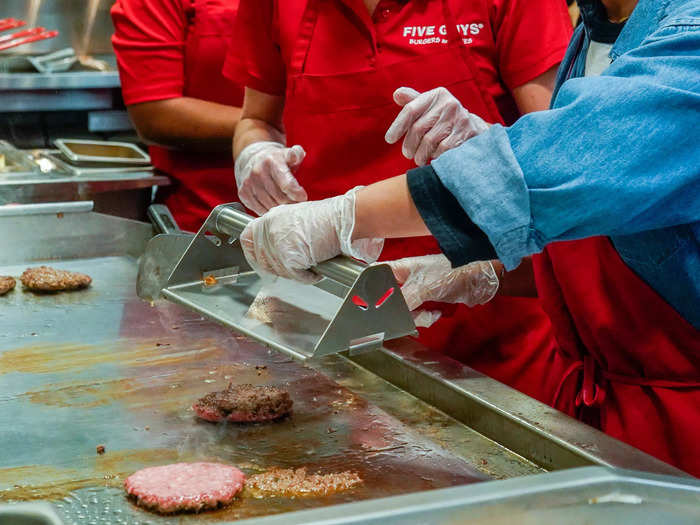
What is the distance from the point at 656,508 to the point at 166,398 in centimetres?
111

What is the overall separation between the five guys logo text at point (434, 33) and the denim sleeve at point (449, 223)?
3.09 ft

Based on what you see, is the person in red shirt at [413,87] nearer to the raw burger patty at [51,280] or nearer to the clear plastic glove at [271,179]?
the clear plastic glove at [271,179]

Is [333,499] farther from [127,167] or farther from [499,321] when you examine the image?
[127,167]

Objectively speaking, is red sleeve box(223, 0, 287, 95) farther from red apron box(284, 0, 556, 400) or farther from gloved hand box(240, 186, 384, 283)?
gloved hand box(240, 186, 384, 283)

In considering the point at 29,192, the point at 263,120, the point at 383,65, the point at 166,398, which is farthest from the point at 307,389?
the point at 29,192

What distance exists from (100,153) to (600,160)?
3.00m

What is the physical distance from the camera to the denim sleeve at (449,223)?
152 cm

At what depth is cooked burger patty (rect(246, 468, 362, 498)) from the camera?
1.60 m

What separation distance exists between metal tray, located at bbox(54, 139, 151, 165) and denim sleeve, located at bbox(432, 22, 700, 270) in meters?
2.51

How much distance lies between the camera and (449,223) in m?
1.53

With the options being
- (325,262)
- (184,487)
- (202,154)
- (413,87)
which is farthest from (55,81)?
(184,487)

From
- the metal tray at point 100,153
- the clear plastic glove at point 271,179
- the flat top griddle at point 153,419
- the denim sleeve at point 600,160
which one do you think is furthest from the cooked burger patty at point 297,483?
the metal tray at point 100,153

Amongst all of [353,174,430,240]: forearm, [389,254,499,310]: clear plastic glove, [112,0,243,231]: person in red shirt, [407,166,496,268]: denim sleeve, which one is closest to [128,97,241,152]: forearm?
[112,0,243,231]: person in red shirt

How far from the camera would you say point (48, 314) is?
8.30 ft
